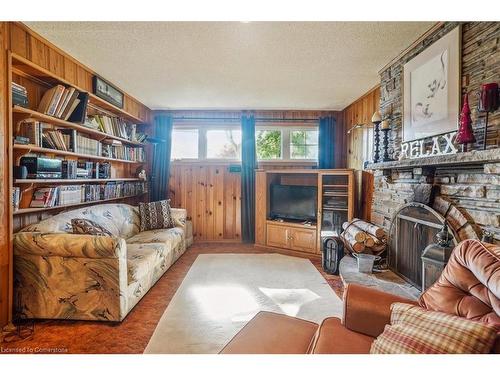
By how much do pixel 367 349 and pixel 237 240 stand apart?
369cm

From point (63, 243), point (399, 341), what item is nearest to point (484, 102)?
point (399, 341)

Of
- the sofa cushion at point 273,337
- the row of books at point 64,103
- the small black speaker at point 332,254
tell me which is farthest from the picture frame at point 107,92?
the small black speaker at point 332,254

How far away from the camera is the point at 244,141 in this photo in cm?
460

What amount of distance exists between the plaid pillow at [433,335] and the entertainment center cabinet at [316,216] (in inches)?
102

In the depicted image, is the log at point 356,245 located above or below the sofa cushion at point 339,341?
above

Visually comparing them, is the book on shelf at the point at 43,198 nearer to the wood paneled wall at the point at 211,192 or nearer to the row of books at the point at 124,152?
the row of books at the point at 124,152

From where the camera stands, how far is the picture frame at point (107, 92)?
3098 mm

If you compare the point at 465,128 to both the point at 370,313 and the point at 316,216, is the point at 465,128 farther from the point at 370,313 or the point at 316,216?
the point at 316,216

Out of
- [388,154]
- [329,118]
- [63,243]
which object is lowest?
[63,243]

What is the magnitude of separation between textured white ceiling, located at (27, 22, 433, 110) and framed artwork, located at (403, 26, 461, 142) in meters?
0.25

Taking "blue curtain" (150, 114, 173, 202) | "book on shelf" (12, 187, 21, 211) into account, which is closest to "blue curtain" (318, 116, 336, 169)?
"blue curtain" (150, 114, 173, 202)

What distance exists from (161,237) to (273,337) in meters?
2.38

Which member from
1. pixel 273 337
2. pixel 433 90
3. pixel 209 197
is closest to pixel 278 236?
pixel 209 197

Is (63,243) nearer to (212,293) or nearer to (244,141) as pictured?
(212,293)
